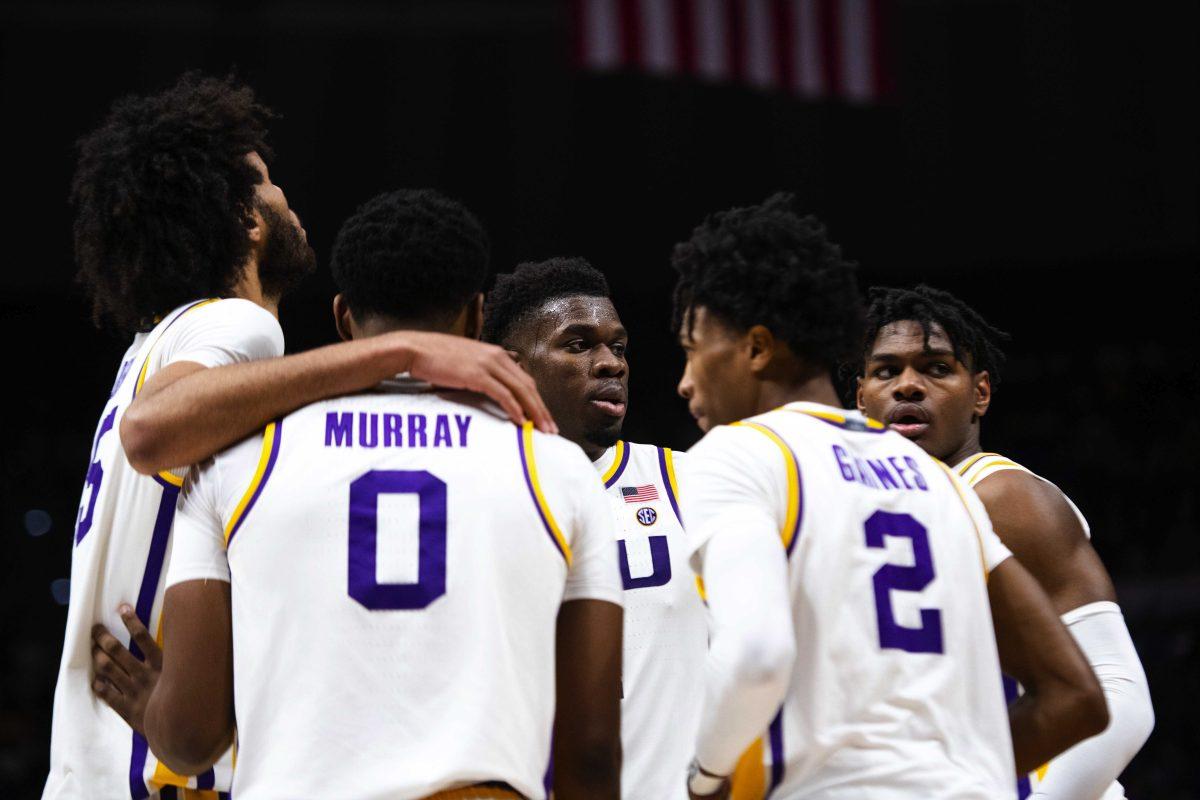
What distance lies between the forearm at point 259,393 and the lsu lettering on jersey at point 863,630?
0.67 metres

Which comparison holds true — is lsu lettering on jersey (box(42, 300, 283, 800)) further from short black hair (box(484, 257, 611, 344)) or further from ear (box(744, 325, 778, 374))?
short black hair (box(484, 257, 611, 344))

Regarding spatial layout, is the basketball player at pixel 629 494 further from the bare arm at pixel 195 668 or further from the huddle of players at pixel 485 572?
the bare arm at pixel 195 668

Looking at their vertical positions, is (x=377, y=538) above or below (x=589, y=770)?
above

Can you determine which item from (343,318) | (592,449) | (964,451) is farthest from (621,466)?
(343,318)

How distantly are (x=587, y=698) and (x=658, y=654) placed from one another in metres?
1.35

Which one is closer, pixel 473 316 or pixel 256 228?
pixel 473 316

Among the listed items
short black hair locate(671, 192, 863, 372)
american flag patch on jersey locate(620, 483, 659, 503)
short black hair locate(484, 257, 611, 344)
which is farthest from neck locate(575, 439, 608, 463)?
short black hair locate(671, 192, 863, 372)

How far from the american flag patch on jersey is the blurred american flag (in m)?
7.31

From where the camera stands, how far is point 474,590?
2689 mm

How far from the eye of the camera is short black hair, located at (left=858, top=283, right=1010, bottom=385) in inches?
177

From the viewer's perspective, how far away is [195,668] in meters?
2.78

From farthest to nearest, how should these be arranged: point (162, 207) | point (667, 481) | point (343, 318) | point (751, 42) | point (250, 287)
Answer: point (751, 42) → point (667, 481) → point (250, 287) → point (162, 207) → point (343, 318)

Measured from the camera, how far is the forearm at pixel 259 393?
2820mm

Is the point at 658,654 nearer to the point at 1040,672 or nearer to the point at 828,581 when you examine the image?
the point at 1040,672
